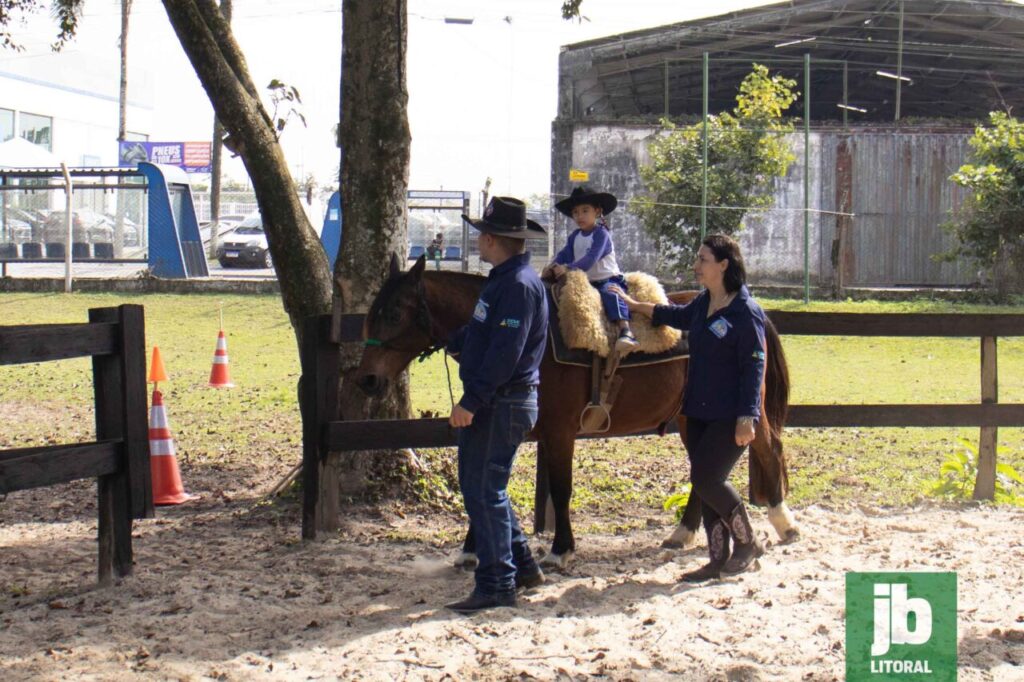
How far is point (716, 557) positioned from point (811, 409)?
2.05 metres

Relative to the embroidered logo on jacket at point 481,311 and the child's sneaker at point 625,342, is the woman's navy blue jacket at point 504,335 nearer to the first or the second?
the embroidered logo on jacket at point 481,311

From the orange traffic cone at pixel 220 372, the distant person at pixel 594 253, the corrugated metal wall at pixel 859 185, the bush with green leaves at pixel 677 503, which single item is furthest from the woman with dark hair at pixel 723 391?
the corrugated metal wall at pixel 859 185

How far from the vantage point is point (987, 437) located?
8.16 metres

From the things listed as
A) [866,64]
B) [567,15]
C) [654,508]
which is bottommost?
[654,508]

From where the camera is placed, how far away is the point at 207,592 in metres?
5.79

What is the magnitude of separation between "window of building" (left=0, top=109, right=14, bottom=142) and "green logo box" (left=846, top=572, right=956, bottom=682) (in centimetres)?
5822

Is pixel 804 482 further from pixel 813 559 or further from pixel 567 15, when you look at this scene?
pixel 567 15

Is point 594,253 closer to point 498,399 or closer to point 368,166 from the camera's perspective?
point 498,399

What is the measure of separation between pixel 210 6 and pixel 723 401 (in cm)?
510

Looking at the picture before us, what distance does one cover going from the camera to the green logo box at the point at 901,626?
468cm

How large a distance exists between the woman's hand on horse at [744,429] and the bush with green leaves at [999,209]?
18181mm

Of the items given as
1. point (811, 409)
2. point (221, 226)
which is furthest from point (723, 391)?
point (221, 226)

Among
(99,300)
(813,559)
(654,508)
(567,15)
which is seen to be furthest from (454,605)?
(99,300)

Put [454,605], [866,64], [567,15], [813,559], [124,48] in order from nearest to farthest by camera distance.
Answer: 1. [454,605]
2. [813,559]
3. [567,15]
4. [866,64]
5. [124,48]
